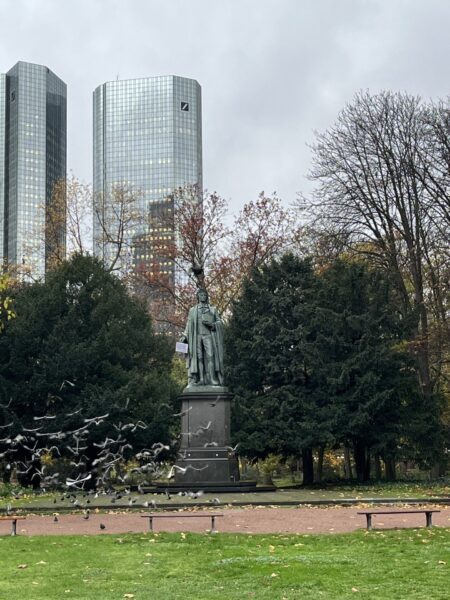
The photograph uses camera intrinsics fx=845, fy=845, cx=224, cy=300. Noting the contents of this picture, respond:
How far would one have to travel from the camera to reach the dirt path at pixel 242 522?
13.7 meters

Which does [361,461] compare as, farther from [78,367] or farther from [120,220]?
[120,220]

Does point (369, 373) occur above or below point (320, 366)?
below

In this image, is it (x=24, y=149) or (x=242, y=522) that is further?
(x=24, y=149)

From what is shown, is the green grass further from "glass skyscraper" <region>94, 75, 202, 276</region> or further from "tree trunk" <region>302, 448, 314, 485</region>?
"glass skyscraper" <region>94, 75, 202, 276</region>

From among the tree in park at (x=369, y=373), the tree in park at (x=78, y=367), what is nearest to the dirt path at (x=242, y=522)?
the tree in park at (x=369, y=373)

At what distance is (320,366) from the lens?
26.2 metres

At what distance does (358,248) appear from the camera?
30.2 meters

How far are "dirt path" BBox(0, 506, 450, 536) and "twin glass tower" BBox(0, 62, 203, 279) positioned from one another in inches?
1956

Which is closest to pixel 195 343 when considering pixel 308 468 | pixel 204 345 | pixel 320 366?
pixel 204 345

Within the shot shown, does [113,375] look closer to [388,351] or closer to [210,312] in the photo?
[210,312]

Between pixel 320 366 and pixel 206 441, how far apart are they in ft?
19.3

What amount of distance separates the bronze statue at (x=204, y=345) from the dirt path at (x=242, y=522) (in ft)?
20.3

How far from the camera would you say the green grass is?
27.5 feet

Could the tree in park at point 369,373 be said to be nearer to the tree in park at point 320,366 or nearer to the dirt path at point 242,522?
the tree in park at point 320,366
